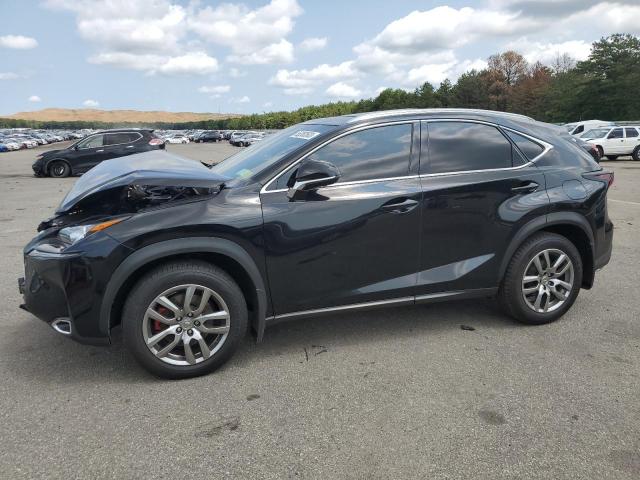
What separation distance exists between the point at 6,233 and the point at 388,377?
7497mm

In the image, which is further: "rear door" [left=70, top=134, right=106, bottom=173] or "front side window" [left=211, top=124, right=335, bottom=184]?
"rear door" [left=70, top=134, right=106, bottom=173]

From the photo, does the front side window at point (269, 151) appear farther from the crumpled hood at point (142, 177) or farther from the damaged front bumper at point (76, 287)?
the damaged front bumper at point (76, 287)

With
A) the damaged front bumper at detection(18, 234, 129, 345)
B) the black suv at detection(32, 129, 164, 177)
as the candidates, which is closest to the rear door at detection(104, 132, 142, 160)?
the black suv at detection(32, 129, 164, 177)

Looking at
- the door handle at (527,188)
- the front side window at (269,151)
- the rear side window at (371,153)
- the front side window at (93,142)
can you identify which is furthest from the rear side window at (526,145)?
the front side window at (93,142)

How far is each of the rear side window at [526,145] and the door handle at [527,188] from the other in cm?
23

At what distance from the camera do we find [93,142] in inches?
765

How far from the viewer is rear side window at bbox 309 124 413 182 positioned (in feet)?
12.0

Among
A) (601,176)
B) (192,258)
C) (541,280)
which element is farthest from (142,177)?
(601,176)

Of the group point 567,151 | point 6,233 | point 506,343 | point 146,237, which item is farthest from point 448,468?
point 6,233

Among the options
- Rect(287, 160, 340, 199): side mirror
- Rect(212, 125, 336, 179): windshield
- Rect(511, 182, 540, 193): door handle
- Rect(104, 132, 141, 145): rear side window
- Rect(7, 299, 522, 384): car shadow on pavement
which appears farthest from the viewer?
Rect(104, 132, 141, 145): rear side window

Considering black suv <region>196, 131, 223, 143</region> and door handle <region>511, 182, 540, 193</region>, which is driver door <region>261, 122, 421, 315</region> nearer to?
door handle <region>511, 182, 540, 193</region>

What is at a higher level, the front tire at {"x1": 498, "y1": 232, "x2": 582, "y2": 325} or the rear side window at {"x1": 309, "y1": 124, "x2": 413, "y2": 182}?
the rear side window at {"x1": 309, "y1": 124, "x2": 413, "y2": 182}

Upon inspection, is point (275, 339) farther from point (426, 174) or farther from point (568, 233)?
point (568, 233)

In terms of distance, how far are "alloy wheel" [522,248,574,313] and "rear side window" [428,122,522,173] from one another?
0.81 meters
